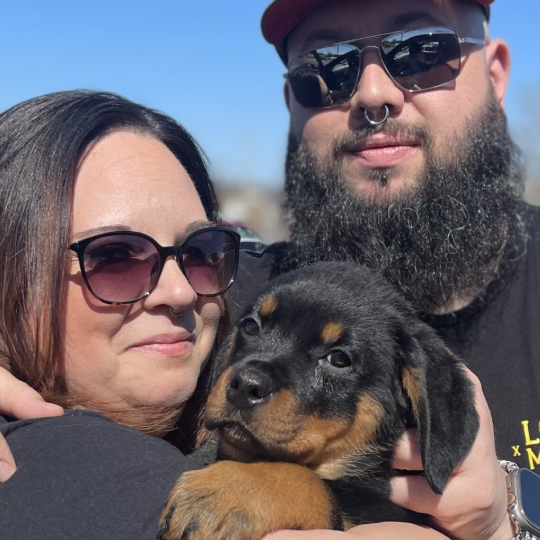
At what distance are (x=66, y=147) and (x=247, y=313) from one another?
109 centimetres

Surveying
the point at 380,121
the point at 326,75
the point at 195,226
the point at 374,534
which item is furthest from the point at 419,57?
the point at 374,534

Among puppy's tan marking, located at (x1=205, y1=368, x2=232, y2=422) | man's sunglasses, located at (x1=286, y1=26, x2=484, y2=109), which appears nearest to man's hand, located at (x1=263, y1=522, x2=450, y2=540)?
puppy's tan marking, located at (x1=205, y1=368, x2=232, y2=422)

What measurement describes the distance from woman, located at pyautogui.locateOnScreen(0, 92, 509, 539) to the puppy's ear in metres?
0.12

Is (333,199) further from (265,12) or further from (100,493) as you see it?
(100,493)

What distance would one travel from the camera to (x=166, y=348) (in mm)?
2637

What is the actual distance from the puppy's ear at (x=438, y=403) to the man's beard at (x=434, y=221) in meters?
1.21

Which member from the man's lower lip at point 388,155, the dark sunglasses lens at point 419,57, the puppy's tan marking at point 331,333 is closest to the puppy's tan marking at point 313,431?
the puppy's tan marking at point 331,333

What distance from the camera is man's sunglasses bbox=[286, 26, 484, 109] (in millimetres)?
3762

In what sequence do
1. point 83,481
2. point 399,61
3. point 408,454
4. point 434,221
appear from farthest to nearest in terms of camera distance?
point 434,221 < point 399,61 < point 408,454 < point 83,481

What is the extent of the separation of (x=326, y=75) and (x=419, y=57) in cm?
54

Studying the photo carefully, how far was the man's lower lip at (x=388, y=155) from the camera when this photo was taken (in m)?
3.77

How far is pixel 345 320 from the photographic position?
8.88 ft

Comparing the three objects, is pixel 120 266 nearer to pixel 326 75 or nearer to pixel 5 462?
pixel 5 462

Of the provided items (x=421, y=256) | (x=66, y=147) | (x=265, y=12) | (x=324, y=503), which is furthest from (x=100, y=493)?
(x=265, y=12)
